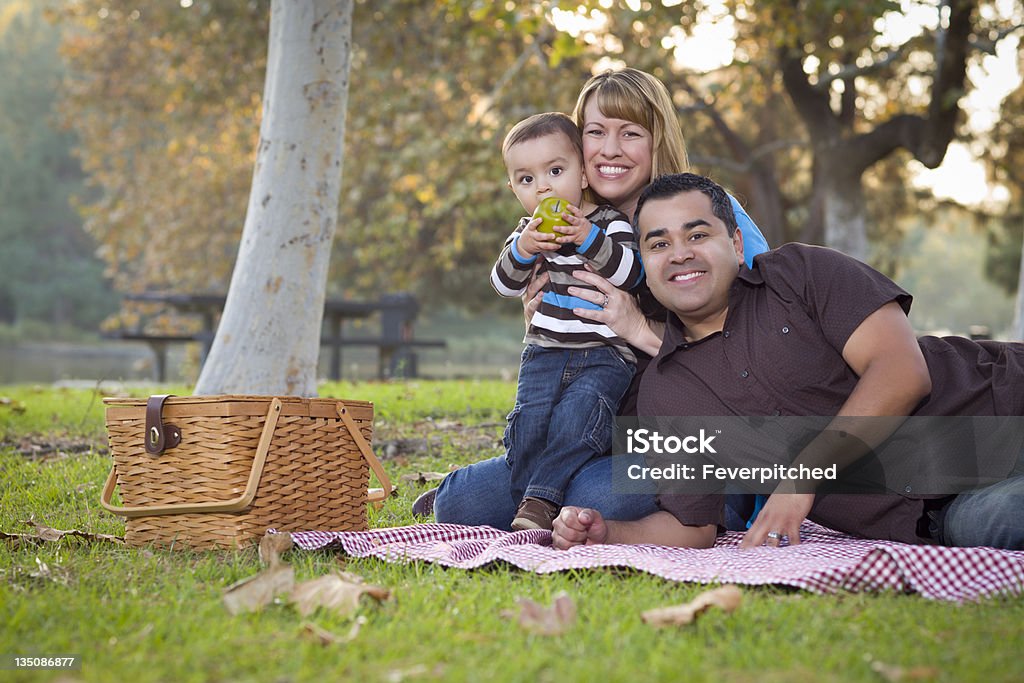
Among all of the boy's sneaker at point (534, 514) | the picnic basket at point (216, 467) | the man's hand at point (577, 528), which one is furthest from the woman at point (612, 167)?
the picnic basket at point (216, 467)

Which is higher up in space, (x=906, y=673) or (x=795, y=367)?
(x=795, y=367)

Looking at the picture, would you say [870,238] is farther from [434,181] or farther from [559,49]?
[559,49]

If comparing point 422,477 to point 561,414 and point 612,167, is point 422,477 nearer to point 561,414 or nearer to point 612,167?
point 561,414

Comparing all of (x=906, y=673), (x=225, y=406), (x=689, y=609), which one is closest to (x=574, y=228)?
→ (x=225, y=406)

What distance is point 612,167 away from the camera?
151 inches

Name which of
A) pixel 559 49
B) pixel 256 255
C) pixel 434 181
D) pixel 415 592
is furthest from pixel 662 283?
pixel 434 181

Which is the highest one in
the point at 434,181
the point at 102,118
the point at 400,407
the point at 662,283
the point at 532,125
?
the point at 102,118

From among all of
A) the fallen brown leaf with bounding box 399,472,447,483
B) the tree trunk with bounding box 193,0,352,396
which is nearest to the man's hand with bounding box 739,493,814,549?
the fallen brown leaf with bounding box 399,472,447,483

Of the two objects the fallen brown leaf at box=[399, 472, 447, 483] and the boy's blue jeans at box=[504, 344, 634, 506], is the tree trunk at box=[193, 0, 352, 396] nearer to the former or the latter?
the fallen brown leaf at box=[399, 472, 447, 483]

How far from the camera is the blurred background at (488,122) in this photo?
1227 centimetres

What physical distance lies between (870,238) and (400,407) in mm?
15969

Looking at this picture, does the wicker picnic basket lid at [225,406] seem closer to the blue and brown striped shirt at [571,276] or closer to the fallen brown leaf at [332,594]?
the blue and brown striped shirt at [571,276]

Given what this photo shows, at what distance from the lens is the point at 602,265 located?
361 centimetres

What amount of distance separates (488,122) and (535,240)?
1082 centimetres
